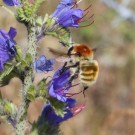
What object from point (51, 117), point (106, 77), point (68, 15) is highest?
point (68, 15)

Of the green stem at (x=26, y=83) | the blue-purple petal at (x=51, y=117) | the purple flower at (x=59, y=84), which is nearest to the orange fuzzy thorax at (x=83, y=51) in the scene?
the purple flower at (x=59, y=84)

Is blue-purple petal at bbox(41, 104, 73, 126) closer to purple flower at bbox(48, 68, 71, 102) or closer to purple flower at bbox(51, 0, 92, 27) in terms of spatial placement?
purple flower at bbox(48, 68, 71, 102)

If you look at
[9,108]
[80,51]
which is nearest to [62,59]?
[80,51]

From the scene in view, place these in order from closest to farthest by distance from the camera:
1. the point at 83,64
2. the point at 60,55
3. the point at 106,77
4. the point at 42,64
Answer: the point at 60,55
the point at 42,64
the point at 83,64
the point at 106,77

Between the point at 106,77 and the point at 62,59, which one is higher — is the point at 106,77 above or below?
below

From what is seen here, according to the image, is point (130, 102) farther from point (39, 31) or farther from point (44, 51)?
point (39, 31)

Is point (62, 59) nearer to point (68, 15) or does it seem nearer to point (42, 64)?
point (42, 64)
